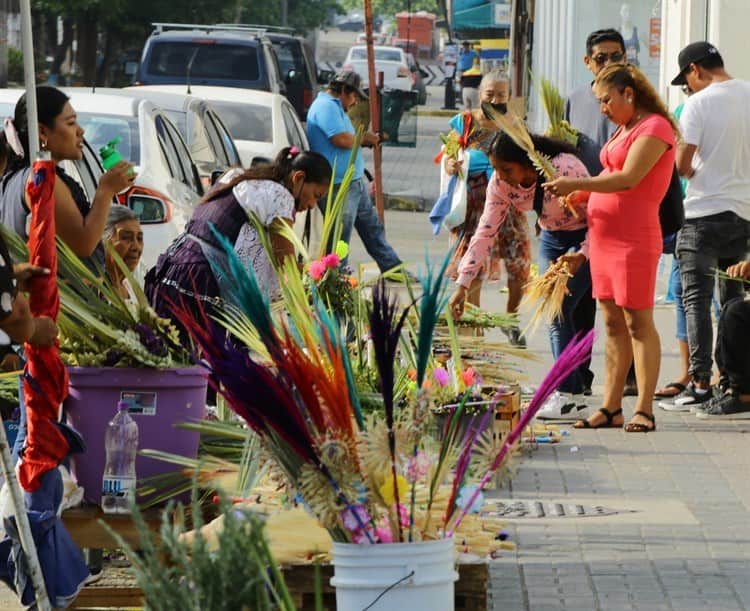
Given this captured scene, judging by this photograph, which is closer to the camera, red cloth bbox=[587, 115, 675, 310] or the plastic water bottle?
the plastic water bottle

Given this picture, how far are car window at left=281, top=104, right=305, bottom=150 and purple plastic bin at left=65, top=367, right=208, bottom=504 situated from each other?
38.6 ft

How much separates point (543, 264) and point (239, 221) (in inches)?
102

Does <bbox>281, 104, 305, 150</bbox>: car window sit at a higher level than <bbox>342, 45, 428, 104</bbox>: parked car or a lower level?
higher

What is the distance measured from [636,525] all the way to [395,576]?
2.75 meters

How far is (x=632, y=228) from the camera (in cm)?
855

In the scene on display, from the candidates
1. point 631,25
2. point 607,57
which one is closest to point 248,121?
point 631,25

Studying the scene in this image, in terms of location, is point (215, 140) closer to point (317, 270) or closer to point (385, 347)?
point (317, 270)

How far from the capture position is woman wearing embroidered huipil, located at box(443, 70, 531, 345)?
10.6 metres

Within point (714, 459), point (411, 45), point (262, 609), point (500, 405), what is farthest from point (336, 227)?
point (411, 45)

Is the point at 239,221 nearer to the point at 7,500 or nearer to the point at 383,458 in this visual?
the point at 7,500

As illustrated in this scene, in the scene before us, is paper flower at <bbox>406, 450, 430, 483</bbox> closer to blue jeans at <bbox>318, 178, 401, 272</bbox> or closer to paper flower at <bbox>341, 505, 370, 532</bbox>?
paper flower at <bbox>341, 505, 370, 532</bbox>

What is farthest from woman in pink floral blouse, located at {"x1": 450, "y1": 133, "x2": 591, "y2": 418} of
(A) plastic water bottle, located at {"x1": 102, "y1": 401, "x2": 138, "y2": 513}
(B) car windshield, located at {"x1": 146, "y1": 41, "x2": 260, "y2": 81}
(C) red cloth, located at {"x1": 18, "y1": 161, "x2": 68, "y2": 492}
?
(B) car windshield, located at {"x1": 146, "y1": 41, "x2": 260, "y2": 81}

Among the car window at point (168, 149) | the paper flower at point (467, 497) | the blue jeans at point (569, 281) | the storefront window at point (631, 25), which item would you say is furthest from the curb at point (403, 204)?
the paper flower at point (467, 497)

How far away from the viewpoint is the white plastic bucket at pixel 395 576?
→ 430 centimetres
